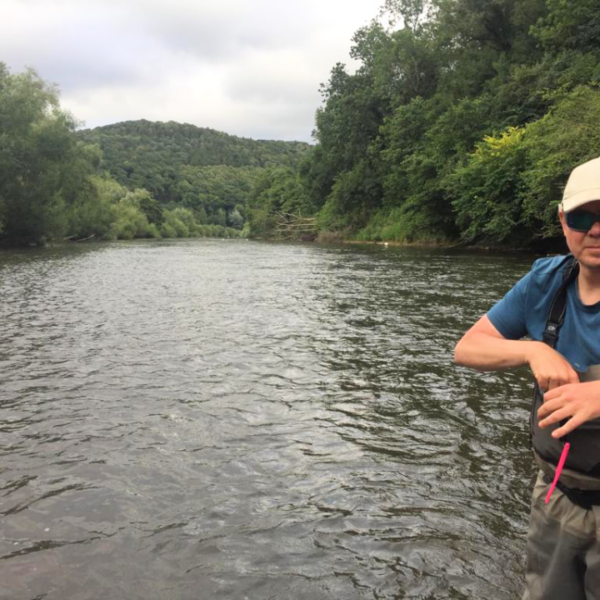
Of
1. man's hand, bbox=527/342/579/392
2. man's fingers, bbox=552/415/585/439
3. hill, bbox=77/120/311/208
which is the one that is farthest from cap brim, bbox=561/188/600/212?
hill, bbox=77/120/311/208

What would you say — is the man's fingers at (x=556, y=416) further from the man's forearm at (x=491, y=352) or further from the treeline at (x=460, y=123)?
the treeline at (x=460, y=123)

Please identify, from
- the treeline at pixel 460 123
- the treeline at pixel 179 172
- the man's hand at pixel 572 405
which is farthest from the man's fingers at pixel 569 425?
the treeline at pixel 179 172

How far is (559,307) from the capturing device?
194 cm

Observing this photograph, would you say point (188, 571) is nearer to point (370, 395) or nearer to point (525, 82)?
point (370, 395)

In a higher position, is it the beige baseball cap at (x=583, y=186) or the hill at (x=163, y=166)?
the hill at (x=163, y=166)

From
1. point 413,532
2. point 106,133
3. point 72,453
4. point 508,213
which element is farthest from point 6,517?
point 106,133

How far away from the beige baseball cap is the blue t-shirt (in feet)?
0.80

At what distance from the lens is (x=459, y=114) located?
3531cm

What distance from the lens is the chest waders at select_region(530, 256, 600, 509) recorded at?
5.76 feet

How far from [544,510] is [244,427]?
154 inches

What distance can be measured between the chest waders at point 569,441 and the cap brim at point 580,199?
24cm

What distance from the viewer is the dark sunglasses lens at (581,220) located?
1.82 metres

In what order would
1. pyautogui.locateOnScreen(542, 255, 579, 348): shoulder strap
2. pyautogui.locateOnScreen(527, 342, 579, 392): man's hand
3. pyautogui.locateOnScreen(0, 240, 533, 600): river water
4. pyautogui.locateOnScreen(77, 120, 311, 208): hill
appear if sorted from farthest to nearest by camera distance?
pyautogui.locateOnScreen(77, 120, 311, 208): hill
pyautogui.locateOnScreen(0, 240, 533, 600): river water
pyautogui.locateOnScreen(542, 255, 579, 348): shoulder strap
pyautogui.locateOnScreen(527, 342, 579, 392): man's hand

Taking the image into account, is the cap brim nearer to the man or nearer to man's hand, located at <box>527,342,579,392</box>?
the man
